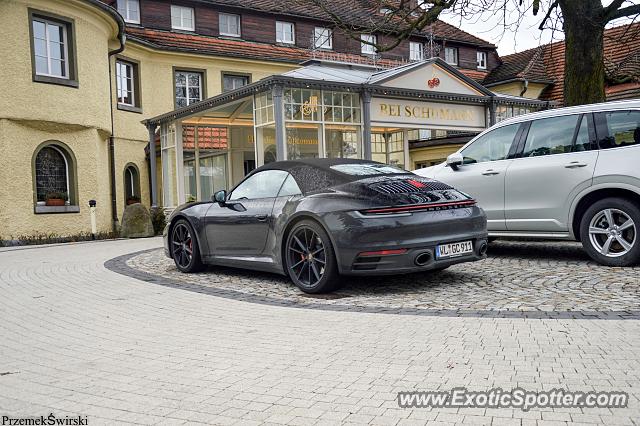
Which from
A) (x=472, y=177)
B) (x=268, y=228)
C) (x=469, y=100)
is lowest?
(x=268, y=228)

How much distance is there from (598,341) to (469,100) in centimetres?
1322

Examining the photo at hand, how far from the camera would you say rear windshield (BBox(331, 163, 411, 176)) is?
6.69 meters

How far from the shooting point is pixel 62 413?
317 centimetres

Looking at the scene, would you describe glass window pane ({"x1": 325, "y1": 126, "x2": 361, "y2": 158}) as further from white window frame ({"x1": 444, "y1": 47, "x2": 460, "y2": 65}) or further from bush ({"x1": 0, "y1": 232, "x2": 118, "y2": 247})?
white window frame ({"x1": 444, "y1": 47, "x2": 460, "y2": 65})

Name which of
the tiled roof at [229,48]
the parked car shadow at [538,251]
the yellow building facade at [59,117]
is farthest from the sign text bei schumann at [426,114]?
the yellow building facade at [59,117]

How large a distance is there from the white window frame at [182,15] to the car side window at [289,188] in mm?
19841

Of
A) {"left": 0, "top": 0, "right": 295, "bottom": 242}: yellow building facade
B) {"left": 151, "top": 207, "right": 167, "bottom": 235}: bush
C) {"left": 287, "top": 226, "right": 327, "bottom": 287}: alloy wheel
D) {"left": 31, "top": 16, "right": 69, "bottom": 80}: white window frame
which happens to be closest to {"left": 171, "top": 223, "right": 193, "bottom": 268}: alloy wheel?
{"left": 287, "top": 226, "right": 327, "bottom": 287}: alloy wheel

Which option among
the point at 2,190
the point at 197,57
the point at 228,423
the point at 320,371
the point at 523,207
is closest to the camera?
the point at 228,423

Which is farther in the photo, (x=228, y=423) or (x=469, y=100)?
(x=469, y=100)

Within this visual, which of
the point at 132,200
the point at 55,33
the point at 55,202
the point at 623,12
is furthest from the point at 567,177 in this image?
the point at 132,200

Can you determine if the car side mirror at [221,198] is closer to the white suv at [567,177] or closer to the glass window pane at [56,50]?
the white suv at [567,177]

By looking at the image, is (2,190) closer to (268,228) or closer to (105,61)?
(105,61)

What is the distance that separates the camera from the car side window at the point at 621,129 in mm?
6910

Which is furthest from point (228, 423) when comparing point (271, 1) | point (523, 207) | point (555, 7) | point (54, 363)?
point (271, 1)
